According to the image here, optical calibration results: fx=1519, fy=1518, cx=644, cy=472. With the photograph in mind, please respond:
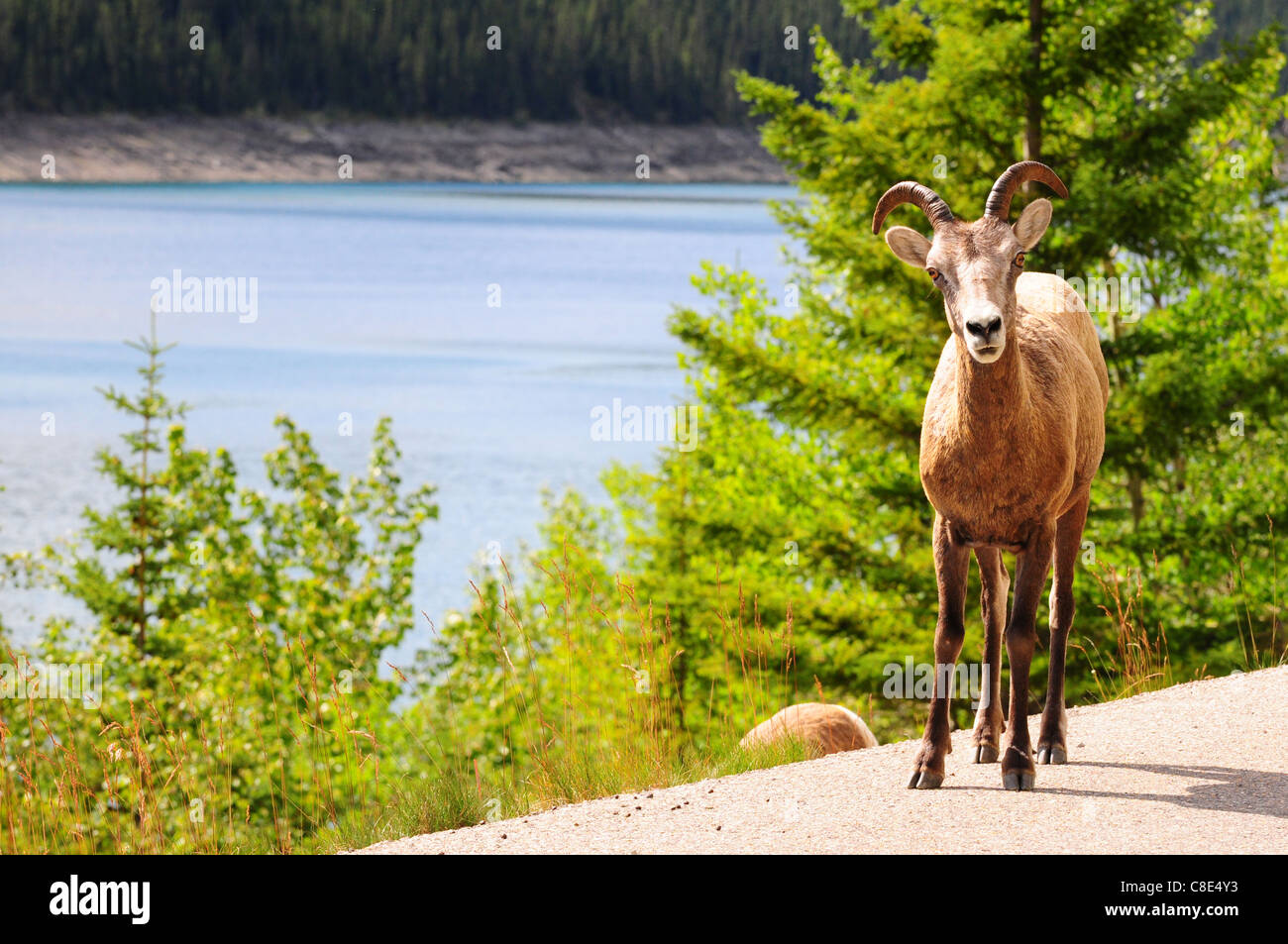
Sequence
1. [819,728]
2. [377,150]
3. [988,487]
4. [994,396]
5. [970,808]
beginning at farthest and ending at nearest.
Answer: [377,150], [819,728], [988,487], [994,396], [970,808]

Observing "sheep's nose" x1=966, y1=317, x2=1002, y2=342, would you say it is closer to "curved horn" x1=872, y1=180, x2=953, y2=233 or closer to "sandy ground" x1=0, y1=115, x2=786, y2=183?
"curved horn" x1=872, y1=180, x2=953, y2=233

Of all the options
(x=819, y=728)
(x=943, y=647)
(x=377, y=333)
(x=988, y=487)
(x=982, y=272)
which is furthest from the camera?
(x=377, y=333)

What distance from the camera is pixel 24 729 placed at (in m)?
22.8

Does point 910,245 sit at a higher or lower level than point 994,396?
higher

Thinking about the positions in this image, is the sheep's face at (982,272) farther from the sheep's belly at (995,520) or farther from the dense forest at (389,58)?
the dense forest at (389,58)

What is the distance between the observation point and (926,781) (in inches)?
274

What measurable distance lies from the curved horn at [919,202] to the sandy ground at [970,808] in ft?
8.48

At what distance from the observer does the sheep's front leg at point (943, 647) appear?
6984 millimetres

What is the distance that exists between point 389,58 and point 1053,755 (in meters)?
96.5

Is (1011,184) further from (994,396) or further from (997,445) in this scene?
(997,445)

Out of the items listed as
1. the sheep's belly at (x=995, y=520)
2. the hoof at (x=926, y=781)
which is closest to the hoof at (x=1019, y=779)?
the hoof at (x=926, y=781)

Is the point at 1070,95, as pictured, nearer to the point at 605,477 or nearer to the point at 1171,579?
the point at 1171,579

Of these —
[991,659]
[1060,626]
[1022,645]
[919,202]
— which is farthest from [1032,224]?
[1060,626]
